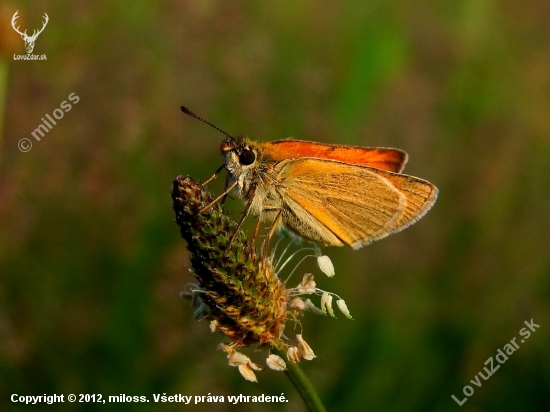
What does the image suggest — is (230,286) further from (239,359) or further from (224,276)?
(239,359)

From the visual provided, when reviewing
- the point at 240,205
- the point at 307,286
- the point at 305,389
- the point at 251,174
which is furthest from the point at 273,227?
the point at 240,205

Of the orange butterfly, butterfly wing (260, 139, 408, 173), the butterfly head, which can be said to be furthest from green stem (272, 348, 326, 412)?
butterfly wing (260, 139, 408, 173)

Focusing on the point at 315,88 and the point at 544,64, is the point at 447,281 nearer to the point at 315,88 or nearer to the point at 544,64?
the point at 315,88

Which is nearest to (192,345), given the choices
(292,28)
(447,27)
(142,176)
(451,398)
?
(142,176)

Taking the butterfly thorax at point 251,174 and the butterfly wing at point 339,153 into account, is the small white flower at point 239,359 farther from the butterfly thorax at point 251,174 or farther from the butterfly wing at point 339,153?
the butterfly wing at point 339,153

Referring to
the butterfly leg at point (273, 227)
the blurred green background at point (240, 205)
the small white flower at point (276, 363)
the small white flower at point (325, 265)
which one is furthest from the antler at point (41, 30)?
the small white flower at point (276, 363)
